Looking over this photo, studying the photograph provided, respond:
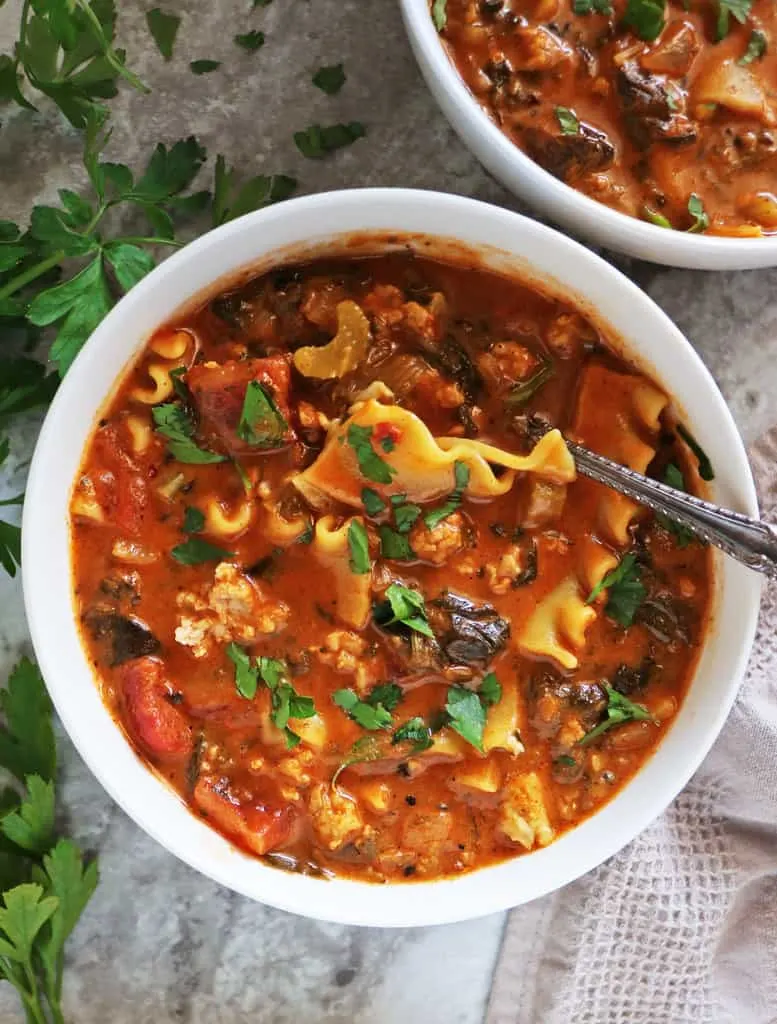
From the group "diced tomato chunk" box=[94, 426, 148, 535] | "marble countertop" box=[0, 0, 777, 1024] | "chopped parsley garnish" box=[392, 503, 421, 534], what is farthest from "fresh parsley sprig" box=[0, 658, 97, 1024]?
"chopped parsley garnish" box=[392, 503, 421, 534]

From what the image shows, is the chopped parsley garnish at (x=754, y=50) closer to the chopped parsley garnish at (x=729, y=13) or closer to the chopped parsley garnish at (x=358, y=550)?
the chopped parsley garnish at (x=729, y=13)

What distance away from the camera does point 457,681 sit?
3363mm

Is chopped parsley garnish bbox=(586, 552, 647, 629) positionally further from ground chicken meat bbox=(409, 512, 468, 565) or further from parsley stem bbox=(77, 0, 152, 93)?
parsley stem bbox=(77, 0, 152, 93)

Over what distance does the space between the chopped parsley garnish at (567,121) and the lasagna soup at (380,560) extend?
48cm

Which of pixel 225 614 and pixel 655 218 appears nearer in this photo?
pixel 225 614

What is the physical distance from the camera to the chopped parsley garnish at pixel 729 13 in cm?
343

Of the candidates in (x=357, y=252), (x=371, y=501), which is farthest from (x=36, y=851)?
(x=357, y=252)

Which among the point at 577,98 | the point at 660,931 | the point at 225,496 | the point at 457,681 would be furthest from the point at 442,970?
the point at 577,98

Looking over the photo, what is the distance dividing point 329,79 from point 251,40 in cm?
28

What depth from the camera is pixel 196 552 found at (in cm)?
329

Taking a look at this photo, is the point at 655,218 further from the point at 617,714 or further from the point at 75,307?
the point at 75,307

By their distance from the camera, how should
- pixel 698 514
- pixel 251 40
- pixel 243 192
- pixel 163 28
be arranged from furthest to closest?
pixel 251 40
pixel 163 28
pixel 243 192
pixel 698 514

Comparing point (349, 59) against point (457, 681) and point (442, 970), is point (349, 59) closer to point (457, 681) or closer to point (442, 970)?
point (457, 681)

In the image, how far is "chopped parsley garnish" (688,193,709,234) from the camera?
3432mm
